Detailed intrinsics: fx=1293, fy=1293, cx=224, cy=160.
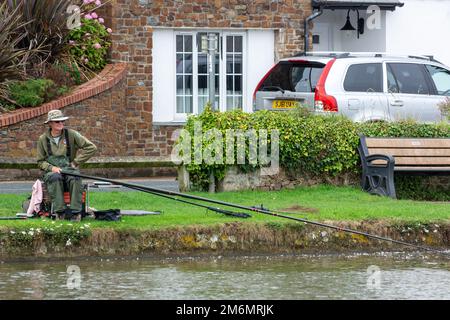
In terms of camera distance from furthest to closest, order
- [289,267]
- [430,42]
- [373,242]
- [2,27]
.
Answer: [430,42], [2,27], [373,242], [289,267]

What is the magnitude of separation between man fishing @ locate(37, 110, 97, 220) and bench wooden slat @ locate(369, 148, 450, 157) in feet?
15.7

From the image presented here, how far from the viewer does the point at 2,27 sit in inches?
862

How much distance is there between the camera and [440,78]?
882 inches

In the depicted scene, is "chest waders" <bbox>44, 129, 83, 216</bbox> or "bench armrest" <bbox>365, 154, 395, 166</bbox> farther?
"bench armrest" <bbox>365, 154, 395, 166</bbox>

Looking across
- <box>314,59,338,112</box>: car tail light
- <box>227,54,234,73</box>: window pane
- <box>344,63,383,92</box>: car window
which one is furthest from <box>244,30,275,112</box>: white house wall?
<box>314,59,338,112</box>: car tail light

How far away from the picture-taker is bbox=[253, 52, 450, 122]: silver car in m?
20.9

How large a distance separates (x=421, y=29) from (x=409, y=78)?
235 inches

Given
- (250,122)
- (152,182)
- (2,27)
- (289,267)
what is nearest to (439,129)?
(250,122)

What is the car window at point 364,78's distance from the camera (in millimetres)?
21203

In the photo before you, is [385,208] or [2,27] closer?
[385,208]

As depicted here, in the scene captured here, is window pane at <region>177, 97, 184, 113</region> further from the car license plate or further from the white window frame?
the car license plate

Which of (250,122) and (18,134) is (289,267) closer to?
(250,122)

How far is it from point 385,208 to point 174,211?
2630 millimetres
